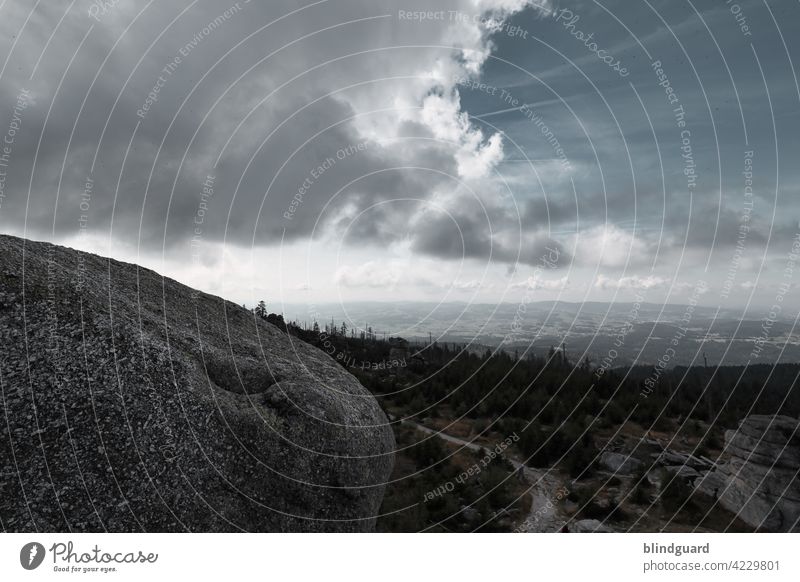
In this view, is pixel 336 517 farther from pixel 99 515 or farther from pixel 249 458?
pixel 99 515

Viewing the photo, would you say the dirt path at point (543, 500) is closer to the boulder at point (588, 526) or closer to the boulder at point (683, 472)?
the boulder at point (588, 526)

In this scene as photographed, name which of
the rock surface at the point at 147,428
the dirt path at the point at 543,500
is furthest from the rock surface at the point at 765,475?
the rock surface at the point at 147,428

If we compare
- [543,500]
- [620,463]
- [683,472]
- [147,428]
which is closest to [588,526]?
[543,500]

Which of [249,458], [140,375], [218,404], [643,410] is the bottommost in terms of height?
[643,410]

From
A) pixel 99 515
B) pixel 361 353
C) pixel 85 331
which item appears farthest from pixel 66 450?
pixel 361 353

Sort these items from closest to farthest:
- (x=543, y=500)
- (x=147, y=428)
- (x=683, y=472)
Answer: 1. (x=147, y=428)
2. (x=543, y=500)
3. (x=683, y=472)
